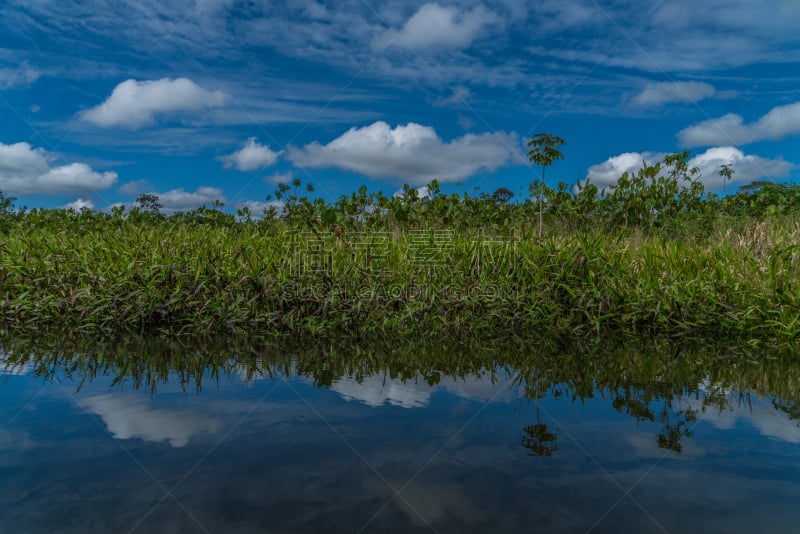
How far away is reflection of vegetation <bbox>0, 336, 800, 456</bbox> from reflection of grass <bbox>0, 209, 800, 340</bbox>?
18.4 inches

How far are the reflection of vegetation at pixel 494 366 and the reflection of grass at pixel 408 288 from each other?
47cm

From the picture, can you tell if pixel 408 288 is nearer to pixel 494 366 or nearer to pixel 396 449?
pixel 494 366

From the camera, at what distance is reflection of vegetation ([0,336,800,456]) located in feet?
11.6

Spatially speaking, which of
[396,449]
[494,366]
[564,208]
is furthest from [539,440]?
[564,208]

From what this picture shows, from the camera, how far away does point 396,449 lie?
2604mm

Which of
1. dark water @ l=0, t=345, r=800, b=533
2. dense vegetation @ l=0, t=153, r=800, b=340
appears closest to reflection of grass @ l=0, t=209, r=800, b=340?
dense vegetation @ l=0, t=153, r=800, b=340

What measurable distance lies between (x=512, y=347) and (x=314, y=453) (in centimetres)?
285

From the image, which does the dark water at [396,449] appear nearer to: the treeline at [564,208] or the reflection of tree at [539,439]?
the reflection of tree at [539,439]

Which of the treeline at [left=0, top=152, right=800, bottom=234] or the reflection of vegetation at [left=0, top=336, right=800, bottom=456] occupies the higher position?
the treeline at [left=0, top=152, right=800, bottom=234]

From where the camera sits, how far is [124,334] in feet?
17.6

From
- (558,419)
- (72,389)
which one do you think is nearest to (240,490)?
(558,419)

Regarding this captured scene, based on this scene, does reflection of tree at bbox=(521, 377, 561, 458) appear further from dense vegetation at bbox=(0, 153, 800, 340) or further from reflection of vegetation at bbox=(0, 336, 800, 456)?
dense vegetation at bbox=(0, 153, 800, 340)

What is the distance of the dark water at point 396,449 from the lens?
2.05 meters

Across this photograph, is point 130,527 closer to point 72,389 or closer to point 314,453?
point 314,453
